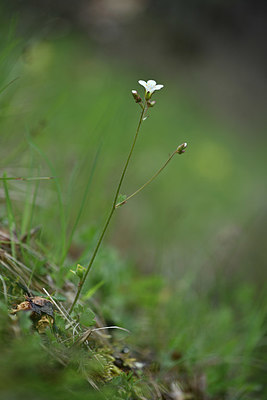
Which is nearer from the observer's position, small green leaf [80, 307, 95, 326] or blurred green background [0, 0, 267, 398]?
small green leaf [80, 307, 95, 326]

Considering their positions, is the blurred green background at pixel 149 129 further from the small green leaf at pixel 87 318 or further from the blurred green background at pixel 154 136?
the small green leaf at pixel 87 318

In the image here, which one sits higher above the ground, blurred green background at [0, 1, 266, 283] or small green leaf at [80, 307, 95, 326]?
small green leaf at [80, 307, 95, 326]

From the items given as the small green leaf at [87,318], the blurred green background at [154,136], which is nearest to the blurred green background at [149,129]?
the blurred green background at [154,136]

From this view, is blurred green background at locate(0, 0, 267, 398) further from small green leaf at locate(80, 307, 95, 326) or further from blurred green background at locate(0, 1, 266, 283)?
small green leaf at locate(80, 307, 95, 326)

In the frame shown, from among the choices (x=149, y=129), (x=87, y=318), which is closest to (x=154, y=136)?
(x=149, y=129)

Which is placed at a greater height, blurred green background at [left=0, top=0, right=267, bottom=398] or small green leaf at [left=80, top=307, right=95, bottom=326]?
small green leaf at [left=80, top=307, right=95, bottom=326]

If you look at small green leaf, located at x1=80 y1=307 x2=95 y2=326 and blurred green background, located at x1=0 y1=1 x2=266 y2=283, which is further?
blurred green background, located at x1=0 y1=1 x2=266 y2=283

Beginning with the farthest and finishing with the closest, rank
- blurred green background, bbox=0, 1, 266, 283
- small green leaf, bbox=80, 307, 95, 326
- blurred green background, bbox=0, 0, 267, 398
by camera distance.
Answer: blurred green background, bbox=0, 1, 266, 283 < blurred green background, bbox=0, 0, 267, 398 < small green leaf, bbox=80, 307, 95, 326

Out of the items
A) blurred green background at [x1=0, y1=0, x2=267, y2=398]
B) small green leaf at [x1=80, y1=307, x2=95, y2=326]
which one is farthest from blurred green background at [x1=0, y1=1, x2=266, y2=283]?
small green leaf at [x1=80, y1=307, x2=95, y2=326]

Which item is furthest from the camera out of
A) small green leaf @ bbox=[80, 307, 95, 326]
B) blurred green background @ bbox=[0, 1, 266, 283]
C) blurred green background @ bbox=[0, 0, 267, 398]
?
blurred green background @ bbox=[0, 1, 266, 283]
